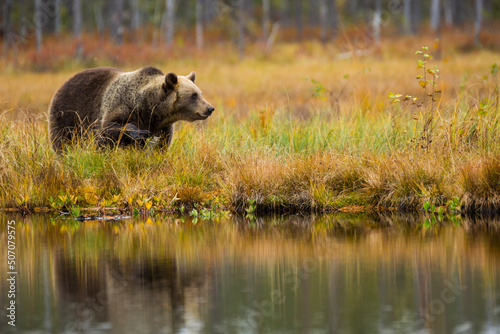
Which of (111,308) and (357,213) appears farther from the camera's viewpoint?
(357,213)

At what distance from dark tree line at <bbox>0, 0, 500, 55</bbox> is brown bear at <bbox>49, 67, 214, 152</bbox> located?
20.1 meters

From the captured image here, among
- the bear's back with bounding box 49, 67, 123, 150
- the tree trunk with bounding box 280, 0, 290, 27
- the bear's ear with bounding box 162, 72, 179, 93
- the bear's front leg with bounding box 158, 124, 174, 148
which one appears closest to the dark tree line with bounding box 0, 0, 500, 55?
the tree trunk with bounding box 280, 0, 290, 27

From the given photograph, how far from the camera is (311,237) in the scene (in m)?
7.36

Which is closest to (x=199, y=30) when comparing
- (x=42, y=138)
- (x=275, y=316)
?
(x=42, y=138)

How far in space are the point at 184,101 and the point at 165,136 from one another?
2.13ft

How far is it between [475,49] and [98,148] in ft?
77.3

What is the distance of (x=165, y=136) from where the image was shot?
10188 millimetres

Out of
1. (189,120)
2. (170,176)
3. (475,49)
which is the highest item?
(475,49)

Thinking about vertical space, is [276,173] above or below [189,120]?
below

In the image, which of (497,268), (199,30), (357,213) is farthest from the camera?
(199,30)

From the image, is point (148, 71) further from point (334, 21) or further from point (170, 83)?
point (334, 21)

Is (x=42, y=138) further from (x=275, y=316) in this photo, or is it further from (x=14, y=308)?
(x=275, y=316)

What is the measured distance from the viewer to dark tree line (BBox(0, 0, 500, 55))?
35353 millimetres

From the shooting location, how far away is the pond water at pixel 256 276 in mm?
4648
